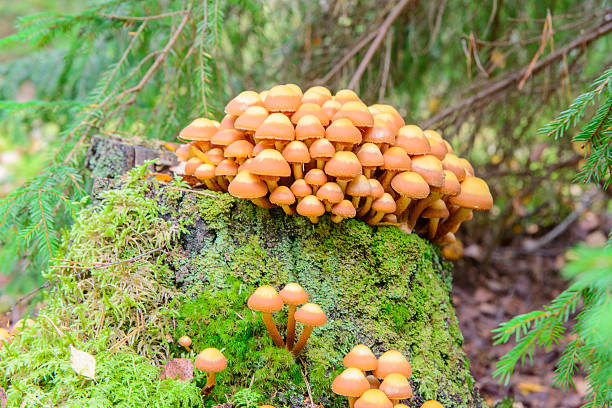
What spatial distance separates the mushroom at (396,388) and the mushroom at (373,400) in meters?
0.05

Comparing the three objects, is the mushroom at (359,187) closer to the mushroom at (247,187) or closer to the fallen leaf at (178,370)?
the mushroom at (247,187)

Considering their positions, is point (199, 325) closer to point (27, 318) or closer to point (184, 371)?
point (184, 371)

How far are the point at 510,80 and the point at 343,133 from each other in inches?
88.7

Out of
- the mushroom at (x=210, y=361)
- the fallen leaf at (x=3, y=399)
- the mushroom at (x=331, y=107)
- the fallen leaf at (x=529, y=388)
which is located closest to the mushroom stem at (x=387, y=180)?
the mushroom at (x=331, y=107)

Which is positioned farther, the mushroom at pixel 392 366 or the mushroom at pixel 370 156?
the mushroom at pixel 370 156

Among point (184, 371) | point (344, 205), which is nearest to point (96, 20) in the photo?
point (344, 205)

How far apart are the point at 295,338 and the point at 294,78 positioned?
111 inches

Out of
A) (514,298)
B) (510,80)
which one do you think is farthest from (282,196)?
(514,298)

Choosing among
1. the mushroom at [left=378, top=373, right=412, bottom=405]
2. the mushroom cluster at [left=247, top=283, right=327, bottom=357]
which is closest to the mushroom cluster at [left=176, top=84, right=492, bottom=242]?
the mushroom cluster at [left=247, top=283, right=327, bottom=357]

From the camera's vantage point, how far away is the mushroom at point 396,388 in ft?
5.78

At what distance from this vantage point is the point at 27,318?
218cm

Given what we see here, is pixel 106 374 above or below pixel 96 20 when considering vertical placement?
below

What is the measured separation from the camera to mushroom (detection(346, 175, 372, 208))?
A: 7.27 feet

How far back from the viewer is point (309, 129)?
2148 millimetres
